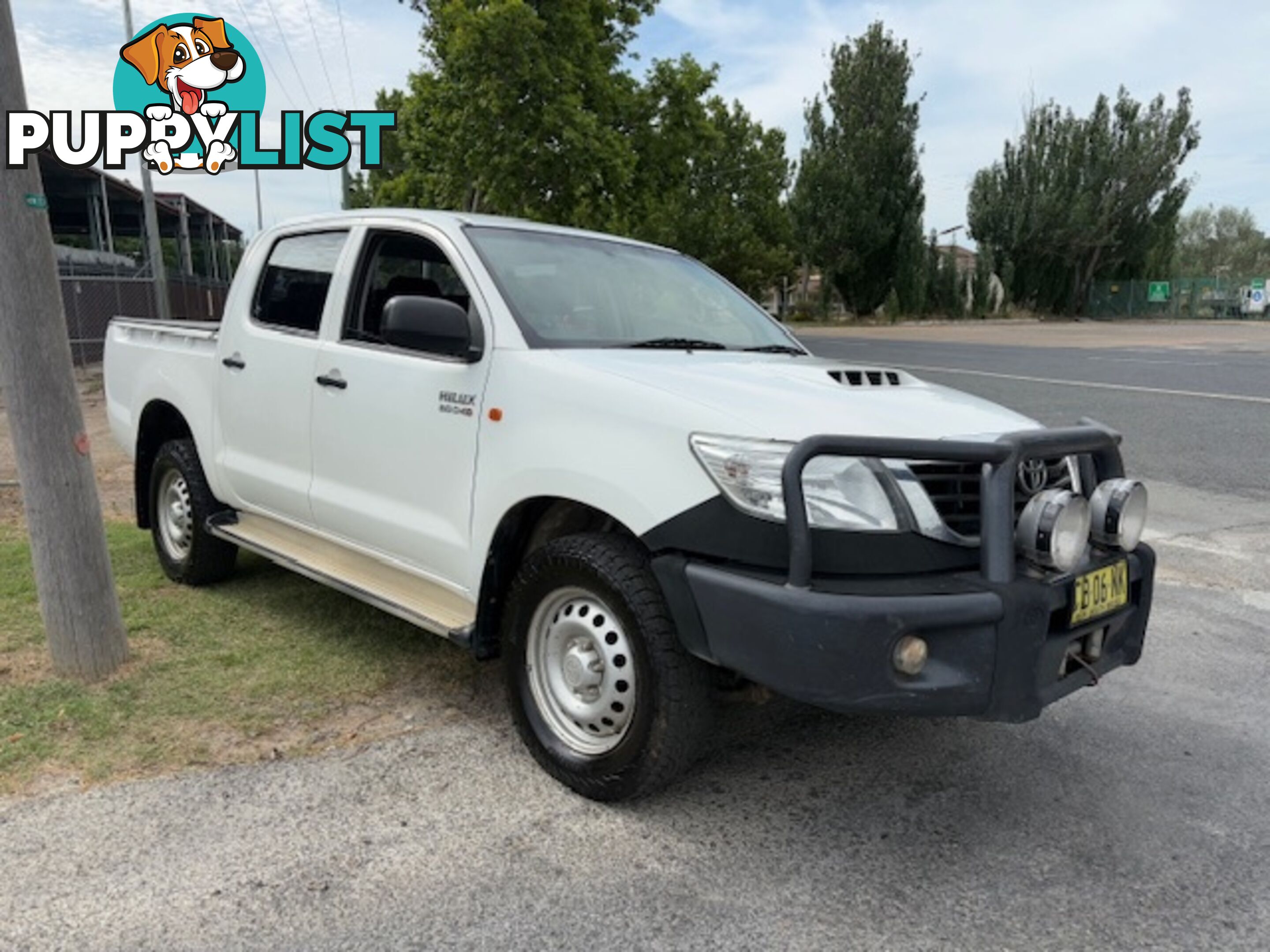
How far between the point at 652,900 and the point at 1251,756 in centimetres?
232

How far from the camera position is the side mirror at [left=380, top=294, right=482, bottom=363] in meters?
3.29

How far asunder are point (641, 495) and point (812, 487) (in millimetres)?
483

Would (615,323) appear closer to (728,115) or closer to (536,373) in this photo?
(536,373)

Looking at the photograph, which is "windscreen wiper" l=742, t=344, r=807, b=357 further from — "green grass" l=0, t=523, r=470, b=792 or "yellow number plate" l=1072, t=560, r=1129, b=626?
"green grass" l=0, t=523, r=470, b=792

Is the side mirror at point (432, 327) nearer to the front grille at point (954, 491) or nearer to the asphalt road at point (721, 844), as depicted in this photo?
the asphalt road at point (721, 844)

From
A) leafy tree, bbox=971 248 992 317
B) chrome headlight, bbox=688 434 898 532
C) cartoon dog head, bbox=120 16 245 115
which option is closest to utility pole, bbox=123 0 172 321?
cartoon dog head, bbox=120 16 245 115

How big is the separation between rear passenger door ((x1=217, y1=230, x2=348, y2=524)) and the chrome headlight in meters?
2.19

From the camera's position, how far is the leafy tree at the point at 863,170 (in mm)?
45250

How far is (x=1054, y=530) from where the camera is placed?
2.63m

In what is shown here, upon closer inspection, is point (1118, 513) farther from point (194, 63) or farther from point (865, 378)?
point (194, 63)

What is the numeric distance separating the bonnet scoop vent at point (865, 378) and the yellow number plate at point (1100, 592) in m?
0.91

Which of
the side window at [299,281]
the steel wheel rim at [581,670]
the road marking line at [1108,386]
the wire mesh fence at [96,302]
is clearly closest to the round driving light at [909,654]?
the steel wheel rim at [581,670]

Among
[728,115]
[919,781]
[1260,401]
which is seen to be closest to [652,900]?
[919,781]

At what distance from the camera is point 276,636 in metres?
A: 4.46
